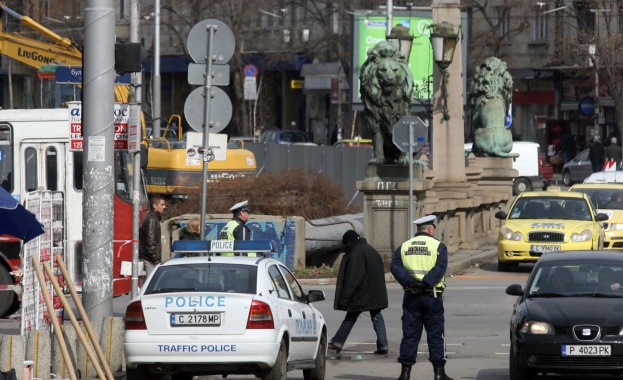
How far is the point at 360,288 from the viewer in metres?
16.1

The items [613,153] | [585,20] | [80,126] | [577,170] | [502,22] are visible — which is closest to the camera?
[80,126]

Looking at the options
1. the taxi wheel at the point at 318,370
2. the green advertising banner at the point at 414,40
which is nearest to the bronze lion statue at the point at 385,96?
the taxi wheel at the point at 318,370

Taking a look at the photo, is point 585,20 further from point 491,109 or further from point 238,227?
point 238,227

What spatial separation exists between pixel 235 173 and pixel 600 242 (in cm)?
1330

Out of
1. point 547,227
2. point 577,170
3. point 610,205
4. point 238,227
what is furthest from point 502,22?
point 238,227

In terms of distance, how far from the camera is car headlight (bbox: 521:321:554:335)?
41.7 feet

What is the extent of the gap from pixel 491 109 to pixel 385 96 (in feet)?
36.0

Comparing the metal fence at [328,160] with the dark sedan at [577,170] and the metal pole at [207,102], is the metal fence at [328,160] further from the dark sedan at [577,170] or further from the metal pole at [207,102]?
the metal pole at [207,102]

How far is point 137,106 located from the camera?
15.1 m

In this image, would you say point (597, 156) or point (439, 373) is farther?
point (597, 156)

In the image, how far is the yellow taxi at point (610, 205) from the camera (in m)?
27.0

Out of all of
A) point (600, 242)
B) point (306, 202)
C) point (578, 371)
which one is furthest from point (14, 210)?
point (306, 202)

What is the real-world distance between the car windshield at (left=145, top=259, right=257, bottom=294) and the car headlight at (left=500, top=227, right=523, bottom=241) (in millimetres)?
13455

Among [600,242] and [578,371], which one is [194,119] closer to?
[578,371]
